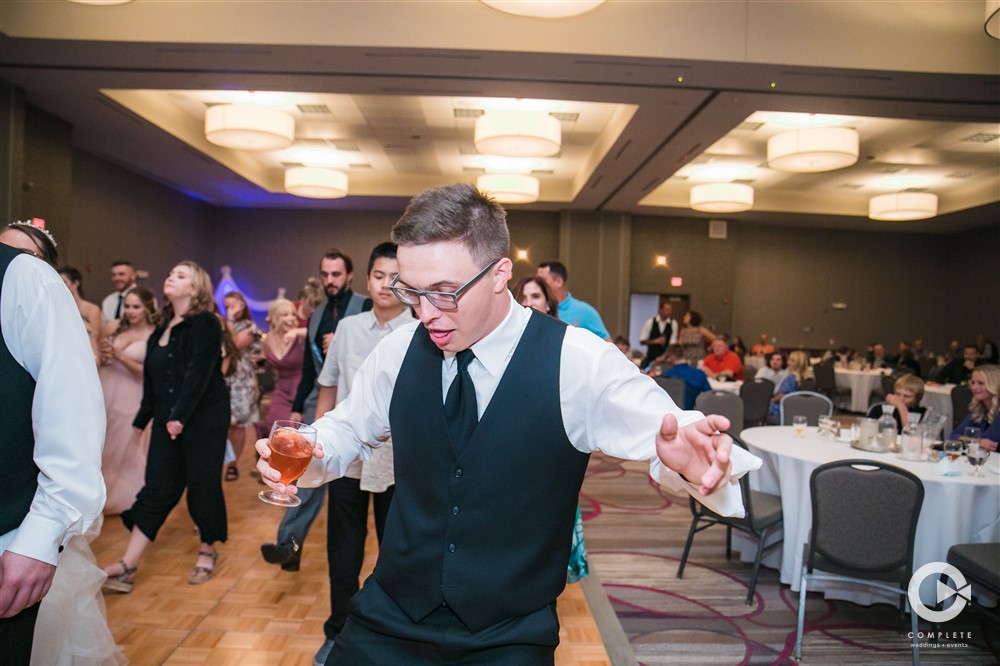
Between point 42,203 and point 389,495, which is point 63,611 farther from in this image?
point 42,203

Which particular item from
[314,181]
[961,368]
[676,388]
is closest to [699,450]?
[676,388]

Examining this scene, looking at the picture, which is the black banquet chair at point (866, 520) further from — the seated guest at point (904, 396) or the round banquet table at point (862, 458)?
the seated guest at point (904, 396)

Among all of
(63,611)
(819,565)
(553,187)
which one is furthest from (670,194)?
(63,611)

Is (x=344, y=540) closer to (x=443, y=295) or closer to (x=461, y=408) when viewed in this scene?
(x=461, y=408)

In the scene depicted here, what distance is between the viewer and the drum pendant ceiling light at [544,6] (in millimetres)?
5039

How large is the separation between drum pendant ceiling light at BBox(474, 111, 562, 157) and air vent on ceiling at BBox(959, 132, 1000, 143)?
5.98 meters

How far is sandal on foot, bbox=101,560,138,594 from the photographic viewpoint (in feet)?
11.1

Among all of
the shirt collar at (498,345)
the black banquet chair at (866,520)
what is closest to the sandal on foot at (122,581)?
the shirt collar at (498,345)

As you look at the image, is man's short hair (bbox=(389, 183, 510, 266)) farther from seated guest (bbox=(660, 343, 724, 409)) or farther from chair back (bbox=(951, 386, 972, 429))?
chair back (bbox=(951, 386, 972, 429))

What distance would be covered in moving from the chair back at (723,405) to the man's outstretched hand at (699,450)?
4036 millimetres

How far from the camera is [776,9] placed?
614 centimetres

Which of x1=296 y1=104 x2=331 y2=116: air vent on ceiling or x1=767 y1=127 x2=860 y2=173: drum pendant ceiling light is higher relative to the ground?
x1=296 y1=104 x2=331 y2=116: air vent on ceiling

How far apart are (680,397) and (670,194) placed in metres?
8.86

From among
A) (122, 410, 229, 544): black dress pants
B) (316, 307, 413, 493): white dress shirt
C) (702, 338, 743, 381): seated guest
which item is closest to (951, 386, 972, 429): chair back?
(702, 338, 743, 381): seated guest
